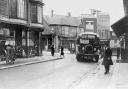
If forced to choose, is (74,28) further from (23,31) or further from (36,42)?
(23,31)

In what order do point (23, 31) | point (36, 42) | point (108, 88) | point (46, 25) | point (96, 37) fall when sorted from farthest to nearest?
point (46, 25) → point (36, 42) → point (23, 31) → point (96, 37) → point (108, 88)

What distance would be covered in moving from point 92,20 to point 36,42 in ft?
164

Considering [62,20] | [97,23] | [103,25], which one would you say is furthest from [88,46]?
[103,25]

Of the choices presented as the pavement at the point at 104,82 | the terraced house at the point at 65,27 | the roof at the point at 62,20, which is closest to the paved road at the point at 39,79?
A: the pavement at the point at 104,82

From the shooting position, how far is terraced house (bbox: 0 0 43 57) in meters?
33.0

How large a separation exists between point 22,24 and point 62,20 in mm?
44290

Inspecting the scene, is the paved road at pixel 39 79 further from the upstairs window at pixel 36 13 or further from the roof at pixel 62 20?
the roof at pixel 62 20

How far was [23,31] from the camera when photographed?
38.8 meters

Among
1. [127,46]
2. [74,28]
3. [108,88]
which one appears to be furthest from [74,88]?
[74,28]

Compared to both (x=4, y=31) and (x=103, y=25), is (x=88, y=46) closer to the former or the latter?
(x=4, y=31)

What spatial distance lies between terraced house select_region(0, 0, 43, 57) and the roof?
33.3m

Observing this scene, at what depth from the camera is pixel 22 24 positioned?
35.8m

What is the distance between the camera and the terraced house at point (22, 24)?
33031mm

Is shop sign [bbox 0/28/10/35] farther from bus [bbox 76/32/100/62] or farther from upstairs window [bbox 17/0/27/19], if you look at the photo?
bus [bbox 76/32/100/62]
